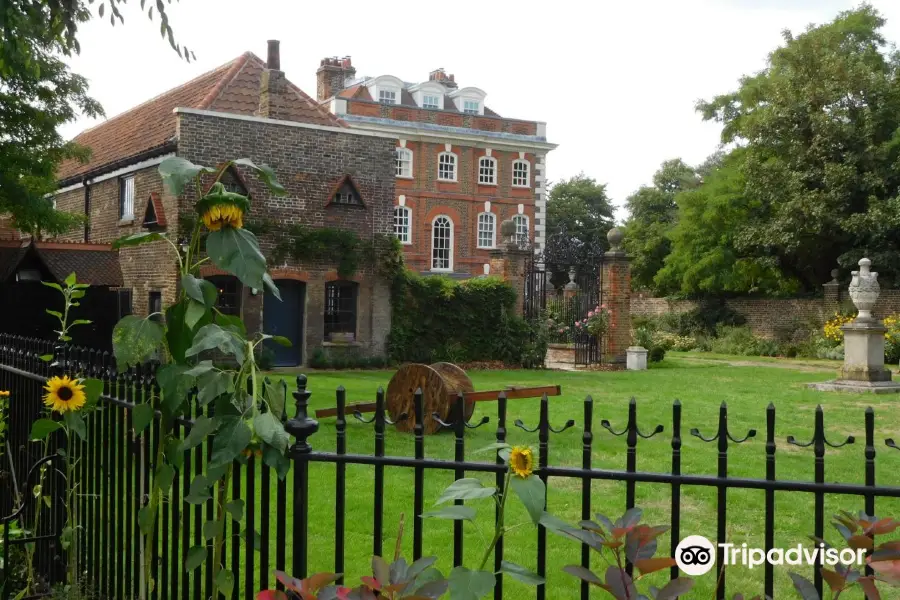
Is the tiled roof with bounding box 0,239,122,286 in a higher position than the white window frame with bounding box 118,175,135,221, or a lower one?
lower

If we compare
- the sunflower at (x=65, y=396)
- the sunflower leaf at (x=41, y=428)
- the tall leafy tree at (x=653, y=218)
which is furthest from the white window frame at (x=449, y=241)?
the sunflower leaf at (x=41, y=428)

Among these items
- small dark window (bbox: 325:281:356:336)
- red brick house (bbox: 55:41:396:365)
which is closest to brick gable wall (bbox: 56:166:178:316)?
red brick house (bbox: 55:41:396:365)

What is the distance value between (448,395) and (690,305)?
Answer: 27341 mm

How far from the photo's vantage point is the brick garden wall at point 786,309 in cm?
2891

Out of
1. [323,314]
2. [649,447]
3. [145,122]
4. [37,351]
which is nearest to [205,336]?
[37,351]

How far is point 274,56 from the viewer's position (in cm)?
2209

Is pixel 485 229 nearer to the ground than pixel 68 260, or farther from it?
farther from it

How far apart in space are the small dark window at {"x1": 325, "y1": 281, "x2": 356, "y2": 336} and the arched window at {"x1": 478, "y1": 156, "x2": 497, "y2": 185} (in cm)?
2008

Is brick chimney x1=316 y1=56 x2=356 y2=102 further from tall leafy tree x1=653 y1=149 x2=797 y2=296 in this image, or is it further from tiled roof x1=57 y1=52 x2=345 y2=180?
tall leafy tree x1=653 y1=149 x2=797 y2=296

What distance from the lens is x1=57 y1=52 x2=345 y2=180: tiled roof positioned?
21.6m

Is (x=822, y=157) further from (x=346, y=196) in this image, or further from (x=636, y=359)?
(x=346, y=196)

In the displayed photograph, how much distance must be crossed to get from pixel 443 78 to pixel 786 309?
22099mm

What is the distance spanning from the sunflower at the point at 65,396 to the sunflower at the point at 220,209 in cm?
132

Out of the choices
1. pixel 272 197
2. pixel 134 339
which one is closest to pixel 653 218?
pixel 272 197
